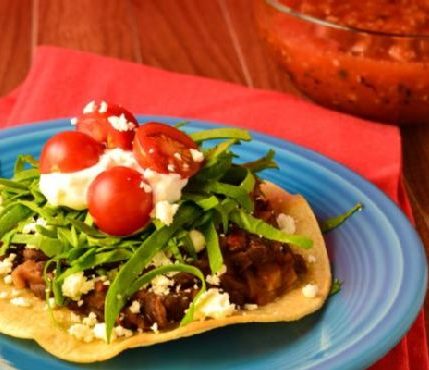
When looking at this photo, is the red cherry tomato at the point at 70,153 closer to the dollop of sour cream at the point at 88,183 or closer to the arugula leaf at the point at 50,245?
the dollop of sour cream at the point at 88,183

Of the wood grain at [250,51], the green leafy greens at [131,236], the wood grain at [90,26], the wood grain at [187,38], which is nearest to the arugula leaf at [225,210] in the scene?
the green leafy greens at [131,236]

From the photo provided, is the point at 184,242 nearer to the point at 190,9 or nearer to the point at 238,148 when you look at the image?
the point at 238,148

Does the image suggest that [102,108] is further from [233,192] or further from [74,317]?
[74,317]

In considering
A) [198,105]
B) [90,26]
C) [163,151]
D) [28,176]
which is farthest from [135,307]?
[90,26]

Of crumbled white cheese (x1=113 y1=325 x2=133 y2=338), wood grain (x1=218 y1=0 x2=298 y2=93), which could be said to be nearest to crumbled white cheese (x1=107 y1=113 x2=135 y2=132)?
crumbled white cheese (x1=113 y1=325 x2=133 y2=338)

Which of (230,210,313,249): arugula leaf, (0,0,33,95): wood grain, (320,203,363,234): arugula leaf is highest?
(230,210,313,249): arugula leaf

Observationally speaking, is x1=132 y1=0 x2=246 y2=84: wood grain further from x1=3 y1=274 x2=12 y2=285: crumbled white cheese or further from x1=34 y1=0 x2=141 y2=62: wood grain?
x1=3 y1=274 x2=12 y2=285: crumbled white cheese
